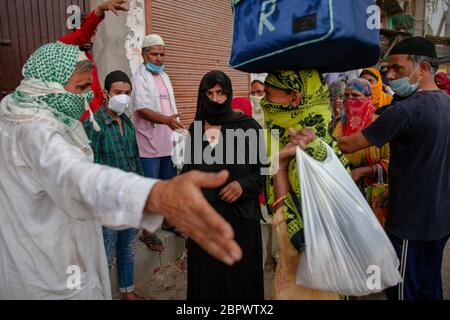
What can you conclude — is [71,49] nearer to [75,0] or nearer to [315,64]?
[315,64]

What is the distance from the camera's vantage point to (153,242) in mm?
3648

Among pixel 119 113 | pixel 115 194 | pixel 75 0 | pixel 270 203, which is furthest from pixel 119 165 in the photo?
pixel 75 0

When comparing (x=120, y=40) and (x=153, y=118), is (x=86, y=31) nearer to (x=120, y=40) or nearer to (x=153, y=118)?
(x=153, y=118)

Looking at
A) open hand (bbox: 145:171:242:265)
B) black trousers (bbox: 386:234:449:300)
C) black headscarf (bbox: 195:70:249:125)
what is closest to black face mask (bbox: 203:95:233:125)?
black headscarf (bbox: 195:70:249:125)

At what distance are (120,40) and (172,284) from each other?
10.1 ft

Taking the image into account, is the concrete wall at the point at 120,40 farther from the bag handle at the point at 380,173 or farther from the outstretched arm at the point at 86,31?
the bag handle at the point at 380,173

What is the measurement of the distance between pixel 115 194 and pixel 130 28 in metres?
4.09

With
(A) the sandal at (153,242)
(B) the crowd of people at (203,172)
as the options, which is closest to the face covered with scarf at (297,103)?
(B) the crowd of people at (203,172)

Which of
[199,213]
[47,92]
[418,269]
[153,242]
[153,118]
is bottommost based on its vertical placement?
[153,242]

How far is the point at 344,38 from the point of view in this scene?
1.51 meters

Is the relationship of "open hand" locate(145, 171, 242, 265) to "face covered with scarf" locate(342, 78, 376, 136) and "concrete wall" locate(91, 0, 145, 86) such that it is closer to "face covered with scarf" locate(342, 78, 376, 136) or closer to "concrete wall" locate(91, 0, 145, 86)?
"face covered with scarf" locate(342, 78, 376, 136)

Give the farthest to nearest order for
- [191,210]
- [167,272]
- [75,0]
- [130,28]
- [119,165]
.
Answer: [130,28], [75,0], [167,272], [119,165], [191,210]

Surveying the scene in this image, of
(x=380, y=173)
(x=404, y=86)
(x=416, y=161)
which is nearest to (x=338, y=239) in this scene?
(x=416, y=161)

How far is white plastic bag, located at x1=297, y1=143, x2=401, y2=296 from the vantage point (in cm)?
156
